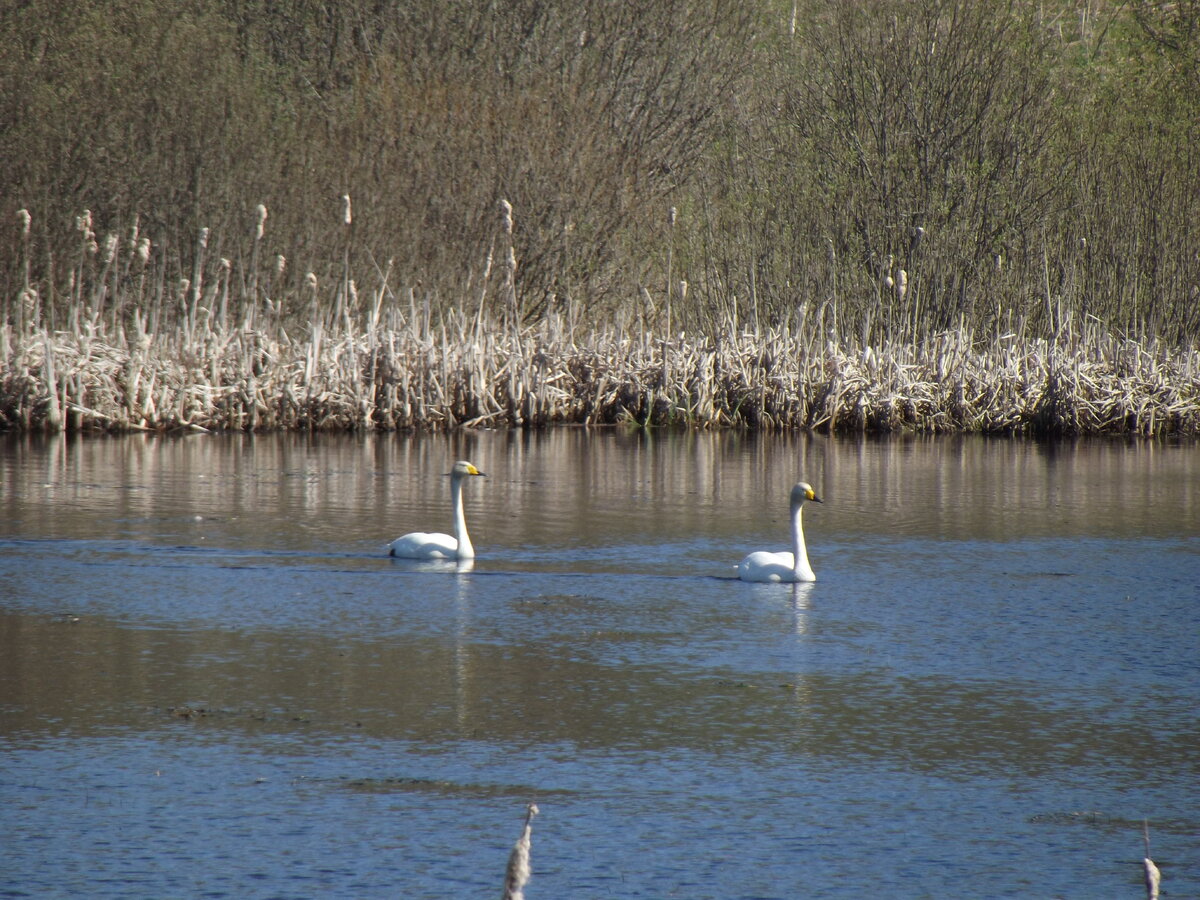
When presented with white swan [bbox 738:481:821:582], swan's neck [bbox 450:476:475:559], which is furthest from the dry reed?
white swan [bbox 738:481:821:582]

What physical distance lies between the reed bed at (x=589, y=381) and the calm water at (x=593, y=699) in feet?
18.6

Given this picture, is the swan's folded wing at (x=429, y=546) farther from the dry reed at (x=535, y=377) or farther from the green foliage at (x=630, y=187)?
the green foliage at (x=630, y=187)

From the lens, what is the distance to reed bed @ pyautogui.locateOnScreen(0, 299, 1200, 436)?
18.6 meters

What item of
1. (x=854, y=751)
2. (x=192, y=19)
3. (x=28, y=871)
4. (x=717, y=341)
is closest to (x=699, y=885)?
(x=854, y=751)

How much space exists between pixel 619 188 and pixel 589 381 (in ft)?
20.2

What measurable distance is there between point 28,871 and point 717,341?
1677 centimetres

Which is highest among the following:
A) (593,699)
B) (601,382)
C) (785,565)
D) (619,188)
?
(619,188)

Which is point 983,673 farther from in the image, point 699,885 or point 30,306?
point 30,306

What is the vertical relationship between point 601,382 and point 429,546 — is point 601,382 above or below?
above

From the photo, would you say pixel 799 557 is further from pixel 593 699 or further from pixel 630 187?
pixel 630 187

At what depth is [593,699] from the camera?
6938mm

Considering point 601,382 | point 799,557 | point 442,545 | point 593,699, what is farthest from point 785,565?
point 601,382

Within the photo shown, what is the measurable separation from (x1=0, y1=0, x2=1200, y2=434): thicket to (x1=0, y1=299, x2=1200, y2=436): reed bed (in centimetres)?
120

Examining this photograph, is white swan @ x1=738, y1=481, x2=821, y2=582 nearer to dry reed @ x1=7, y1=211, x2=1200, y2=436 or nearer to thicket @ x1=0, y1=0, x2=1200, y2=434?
dry reed @ x1=7, y1=211, x2=1200, y2=436
